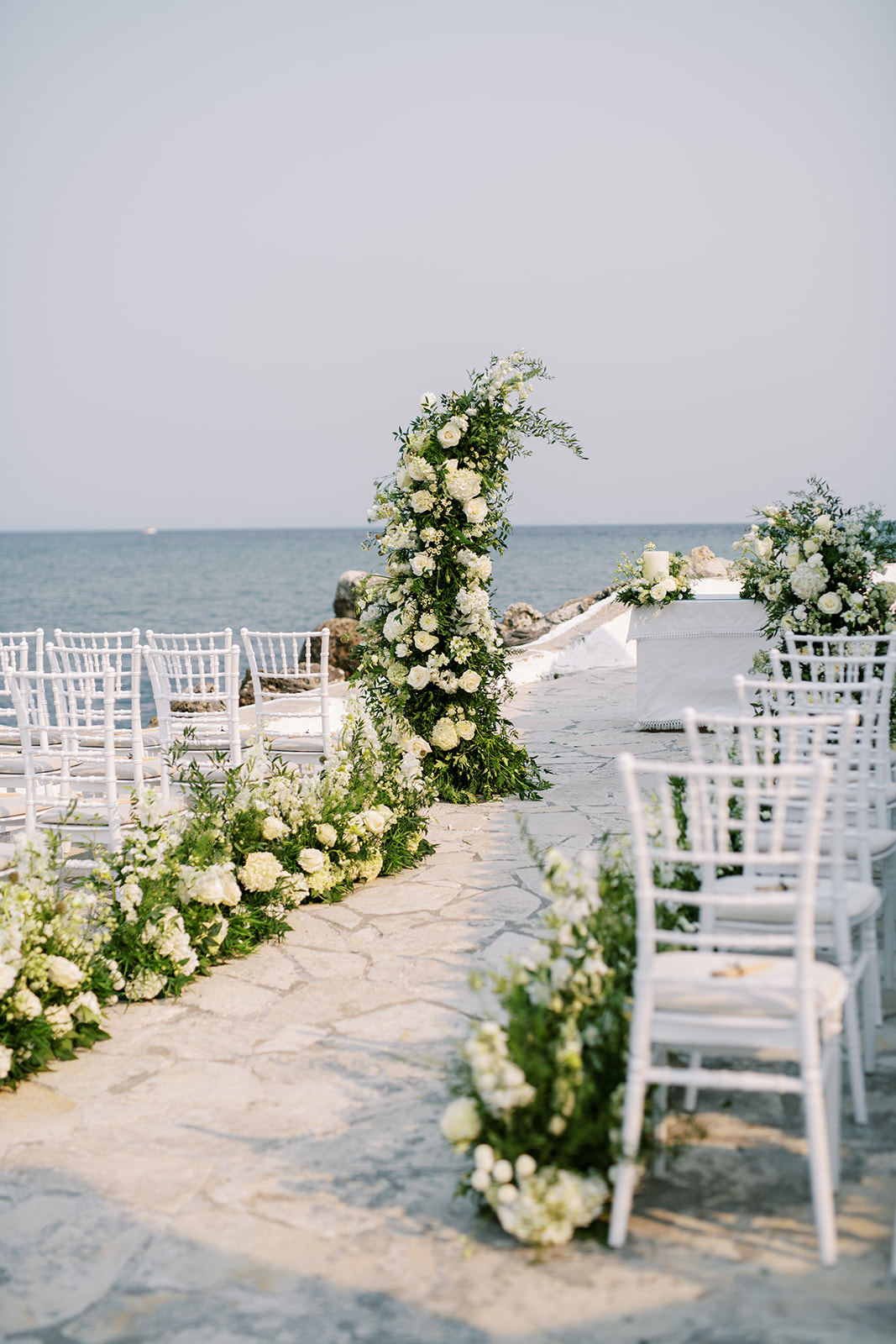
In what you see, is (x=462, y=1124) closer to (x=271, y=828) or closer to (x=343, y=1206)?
(x=343, y=1206)

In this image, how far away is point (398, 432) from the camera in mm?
7457

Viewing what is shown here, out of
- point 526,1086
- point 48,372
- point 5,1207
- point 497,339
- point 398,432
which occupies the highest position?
point 48,372

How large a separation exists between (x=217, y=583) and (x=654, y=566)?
160ft

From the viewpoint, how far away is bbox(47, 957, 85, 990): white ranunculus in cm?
378

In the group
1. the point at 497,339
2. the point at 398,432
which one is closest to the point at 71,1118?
the point at 398,432

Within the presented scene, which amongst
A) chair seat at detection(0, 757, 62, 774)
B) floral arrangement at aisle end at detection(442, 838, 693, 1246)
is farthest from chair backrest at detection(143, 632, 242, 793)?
floral arrangement at aisle end at detection(442, 838, 693, 1246)

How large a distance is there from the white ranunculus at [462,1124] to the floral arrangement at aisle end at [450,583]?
4.45 m

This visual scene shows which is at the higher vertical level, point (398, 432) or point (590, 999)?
point (398, 432)

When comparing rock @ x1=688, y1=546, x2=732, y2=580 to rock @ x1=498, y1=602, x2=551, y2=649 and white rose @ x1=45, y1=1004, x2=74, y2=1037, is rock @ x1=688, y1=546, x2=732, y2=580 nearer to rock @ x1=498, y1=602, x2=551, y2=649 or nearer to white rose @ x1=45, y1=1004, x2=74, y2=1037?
rock @ x1=498, y1=602, x2=551, y2=649

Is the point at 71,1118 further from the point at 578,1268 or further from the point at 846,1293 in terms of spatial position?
the point at 846,1293

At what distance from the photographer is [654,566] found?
9523mm

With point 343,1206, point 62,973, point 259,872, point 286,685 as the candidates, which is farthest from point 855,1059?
point 286,685

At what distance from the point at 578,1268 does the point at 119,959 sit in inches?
93.4

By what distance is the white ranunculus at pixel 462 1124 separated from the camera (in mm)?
2764
